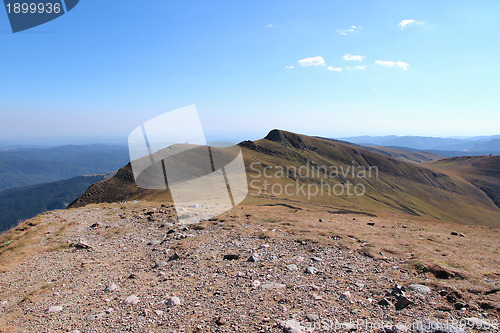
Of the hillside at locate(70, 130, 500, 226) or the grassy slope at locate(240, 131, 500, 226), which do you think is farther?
the grassy slope at locate(240, 131, 500, 226)

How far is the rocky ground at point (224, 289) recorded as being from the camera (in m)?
7.31

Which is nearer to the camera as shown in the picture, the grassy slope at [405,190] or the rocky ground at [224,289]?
the rocky ground at [224,289]

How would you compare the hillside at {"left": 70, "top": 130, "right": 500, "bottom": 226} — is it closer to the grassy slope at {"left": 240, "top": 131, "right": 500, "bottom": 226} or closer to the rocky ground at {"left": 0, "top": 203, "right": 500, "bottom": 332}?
the grassy slope at {"left": 240, "top": 131, "right": 500, "bottom": 226}

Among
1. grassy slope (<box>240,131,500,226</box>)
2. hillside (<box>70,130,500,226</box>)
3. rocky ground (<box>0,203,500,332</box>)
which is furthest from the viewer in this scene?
grassy slope (<box>240,131,500,226</box>)

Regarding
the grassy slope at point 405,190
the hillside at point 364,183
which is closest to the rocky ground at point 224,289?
→ the hillside at point 364,183

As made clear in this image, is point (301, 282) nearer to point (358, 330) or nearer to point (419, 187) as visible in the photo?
point (358, 330)

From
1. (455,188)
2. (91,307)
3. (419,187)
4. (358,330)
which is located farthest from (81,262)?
(455,188)

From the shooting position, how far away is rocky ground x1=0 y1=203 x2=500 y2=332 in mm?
7312

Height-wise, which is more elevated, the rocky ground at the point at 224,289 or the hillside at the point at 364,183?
the rocky ground at the point at 224,289

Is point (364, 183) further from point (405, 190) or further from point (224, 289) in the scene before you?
point (224, 289)

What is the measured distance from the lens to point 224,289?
31.0 ft

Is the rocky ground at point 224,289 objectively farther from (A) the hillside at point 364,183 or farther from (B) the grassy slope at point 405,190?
(B) the grassy slope at point 405,190

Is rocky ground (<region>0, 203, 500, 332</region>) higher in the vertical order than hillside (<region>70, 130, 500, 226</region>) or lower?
higher

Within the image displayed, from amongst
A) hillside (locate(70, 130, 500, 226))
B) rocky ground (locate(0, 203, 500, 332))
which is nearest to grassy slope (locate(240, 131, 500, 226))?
hillside (locate(70, 130, 500, 226))
